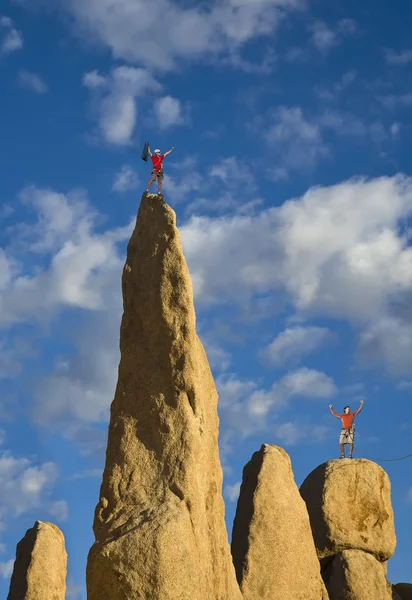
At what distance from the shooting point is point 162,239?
12805mm

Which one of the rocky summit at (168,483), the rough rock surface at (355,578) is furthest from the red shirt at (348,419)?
the rocky summit at (168,483)

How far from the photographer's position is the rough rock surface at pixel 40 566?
19.6 m

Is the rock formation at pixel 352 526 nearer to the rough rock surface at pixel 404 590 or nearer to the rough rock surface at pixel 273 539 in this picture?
the rough rock surface at pixel 404 590

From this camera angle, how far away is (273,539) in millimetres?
15867

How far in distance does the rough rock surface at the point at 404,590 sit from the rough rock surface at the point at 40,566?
286 inches

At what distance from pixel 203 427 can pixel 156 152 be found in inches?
158

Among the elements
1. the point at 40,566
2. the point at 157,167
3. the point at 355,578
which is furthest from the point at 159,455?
the point at 40,566

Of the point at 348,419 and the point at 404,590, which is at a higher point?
the point at 348,419

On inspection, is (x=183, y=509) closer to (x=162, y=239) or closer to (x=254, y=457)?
(x=162, y=239)

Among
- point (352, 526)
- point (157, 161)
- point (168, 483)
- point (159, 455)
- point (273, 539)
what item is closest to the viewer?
point (168, 483)

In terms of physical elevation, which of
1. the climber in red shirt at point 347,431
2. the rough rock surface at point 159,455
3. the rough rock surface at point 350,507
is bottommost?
the rough rock surface at point 159,455

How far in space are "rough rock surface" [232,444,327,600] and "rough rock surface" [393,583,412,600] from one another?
5.97 m

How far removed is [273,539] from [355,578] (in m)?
3.32

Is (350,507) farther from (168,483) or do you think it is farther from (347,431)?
(168,483)
